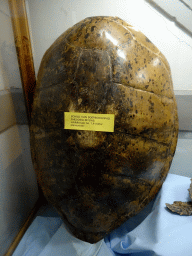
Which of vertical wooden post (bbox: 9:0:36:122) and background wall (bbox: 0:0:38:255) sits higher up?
vertical wooden post (bbox: 9:0:36:122)

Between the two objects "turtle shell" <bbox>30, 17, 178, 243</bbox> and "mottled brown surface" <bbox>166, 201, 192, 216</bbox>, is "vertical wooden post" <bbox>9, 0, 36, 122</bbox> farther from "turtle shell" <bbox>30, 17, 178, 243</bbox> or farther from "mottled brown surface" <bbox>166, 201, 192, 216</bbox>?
"mottled brown surface" <bbox>166, 201, 192, 216</bbox>

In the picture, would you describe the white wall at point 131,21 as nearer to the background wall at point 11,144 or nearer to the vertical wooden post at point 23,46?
the vertical wooden post at point 23,46

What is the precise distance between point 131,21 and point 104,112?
0.65 meters

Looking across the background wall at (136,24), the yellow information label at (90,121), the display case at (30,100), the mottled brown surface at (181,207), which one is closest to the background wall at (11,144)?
the display case at (30,100)

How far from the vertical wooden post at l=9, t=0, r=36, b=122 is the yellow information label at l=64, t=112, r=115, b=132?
54cm

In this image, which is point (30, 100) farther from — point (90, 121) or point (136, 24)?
point (136, 24)

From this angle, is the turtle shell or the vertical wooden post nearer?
the turtle shell

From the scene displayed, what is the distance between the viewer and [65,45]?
854 mm

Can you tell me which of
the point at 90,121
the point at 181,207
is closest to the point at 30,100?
the point at 90,121

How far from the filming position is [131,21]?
1.09 metres

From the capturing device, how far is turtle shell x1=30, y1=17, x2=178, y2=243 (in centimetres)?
78

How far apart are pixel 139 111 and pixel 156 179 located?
0.36 meters

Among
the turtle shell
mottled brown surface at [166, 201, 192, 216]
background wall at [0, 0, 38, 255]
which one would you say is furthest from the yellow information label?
mottled brown surface at [166, 201, 192, 216]

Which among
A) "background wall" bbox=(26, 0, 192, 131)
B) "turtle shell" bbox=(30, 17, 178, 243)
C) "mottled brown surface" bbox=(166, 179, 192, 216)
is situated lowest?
"mottled brown surface" bbox=(166, 179, 192, 216)
